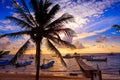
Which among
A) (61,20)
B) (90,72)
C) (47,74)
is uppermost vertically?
(61,20)

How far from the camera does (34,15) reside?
1122 cm

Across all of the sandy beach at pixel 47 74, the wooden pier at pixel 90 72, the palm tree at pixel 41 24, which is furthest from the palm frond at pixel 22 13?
the sandy beach at pixel 47 74

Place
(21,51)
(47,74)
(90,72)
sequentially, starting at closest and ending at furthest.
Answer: (21,51), (90,72), (47,74)

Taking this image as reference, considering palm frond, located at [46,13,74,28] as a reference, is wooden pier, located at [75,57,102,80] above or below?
below

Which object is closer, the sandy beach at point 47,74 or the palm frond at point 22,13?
the palm frond at point 22,13

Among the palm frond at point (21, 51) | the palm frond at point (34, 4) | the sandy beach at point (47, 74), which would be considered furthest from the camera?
the sandy beach at point (47, 74)

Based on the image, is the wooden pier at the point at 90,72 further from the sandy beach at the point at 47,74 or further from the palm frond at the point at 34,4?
the palm frond at the point at 34,4

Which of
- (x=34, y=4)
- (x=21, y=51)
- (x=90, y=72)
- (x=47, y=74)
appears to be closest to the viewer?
(x=21, y=51)

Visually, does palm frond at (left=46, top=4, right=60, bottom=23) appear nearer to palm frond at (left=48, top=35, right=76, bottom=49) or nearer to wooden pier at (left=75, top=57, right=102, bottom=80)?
palm frond at (left=48, top=35, right=76, bottom=49)

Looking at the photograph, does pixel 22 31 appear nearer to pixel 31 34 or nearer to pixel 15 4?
pixel 31 34

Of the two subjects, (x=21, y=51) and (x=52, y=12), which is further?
(x=52, y=12)

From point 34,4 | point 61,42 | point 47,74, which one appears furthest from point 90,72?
point 47,74

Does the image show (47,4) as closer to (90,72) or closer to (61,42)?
(61,42)

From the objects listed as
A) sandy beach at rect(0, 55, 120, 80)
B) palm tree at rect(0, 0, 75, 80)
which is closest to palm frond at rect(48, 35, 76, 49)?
palm tree at rect(0, 0, 75, 80)
